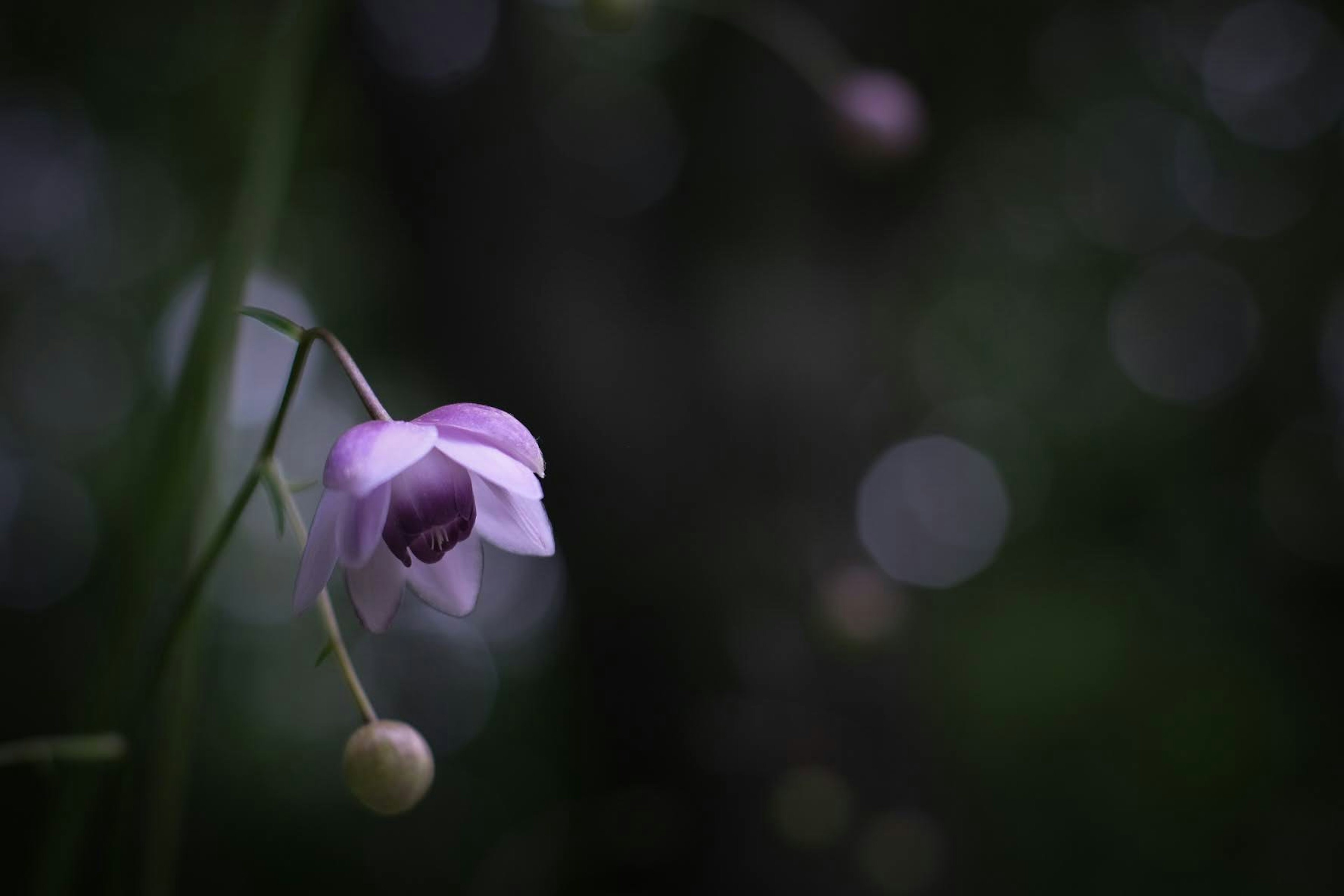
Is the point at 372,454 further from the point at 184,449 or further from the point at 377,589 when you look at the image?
the point at 184,449

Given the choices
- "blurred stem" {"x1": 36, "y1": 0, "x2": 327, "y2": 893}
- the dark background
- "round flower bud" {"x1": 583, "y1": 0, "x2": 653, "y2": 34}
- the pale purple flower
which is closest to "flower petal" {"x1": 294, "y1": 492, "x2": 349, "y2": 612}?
the pale purple flower

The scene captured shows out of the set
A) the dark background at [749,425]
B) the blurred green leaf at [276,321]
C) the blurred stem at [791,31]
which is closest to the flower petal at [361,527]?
the blurred green leaf at [276,321]

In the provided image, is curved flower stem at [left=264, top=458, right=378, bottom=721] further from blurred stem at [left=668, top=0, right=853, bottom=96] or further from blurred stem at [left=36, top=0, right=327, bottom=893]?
blurred stem at [left=668, top=0, right=853, bottom=96]

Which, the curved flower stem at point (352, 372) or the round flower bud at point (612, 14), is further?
the round flower bud at point (612, 14)

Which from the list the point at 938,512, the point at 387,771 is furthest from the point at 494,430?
the point at 938,512

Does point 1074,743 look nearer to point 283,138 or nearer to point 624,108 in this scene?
point 624,108

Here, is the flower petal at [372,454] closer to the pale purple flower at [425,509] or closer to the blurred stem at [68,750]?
the pale purple flower at [425,509]
